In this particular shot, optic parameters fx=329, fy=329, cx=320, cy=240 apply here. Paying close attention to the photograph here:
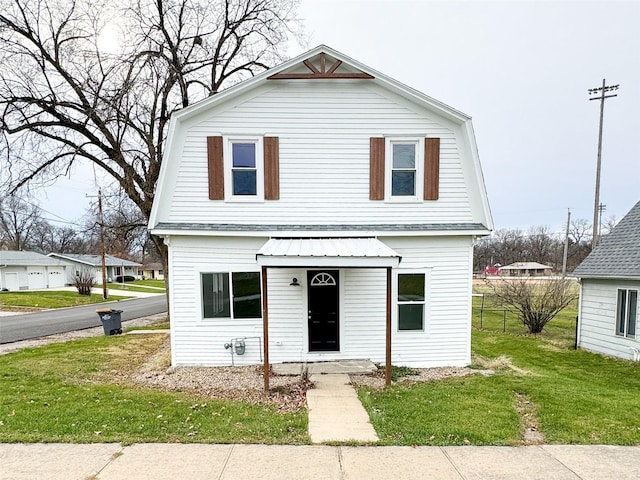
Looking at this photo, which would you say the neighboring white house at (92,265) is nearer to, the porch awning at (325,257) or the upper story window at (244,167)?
the upper story window at (244,167)

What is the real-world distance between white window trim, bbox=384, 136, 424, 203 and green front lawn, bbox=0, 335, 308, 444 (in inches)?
207

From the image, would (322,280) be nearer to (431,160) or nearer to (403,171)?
(403,171)

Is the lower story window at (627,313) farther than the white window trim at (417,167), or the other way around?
the lower story window at (627,313)

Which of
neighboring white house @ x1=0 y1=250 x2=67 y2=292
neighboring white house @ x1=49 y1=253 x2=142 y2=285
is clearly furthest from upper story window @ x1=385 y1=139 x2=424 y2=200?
neighboring white house @ x1=49 y1=253 x2=142 y2=285

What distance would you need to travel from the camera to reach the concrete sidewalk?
3.69 metres

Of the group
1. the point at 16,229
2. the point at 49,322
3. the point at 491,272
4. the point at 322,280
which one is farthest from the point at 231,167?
the point at 16,229

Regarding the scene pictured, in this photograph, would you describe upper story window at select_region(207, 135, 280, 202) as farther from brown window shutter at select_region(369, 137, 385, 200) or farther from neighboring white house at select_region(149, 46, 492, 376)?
brown window shutter at select_region(369, 137, 385, 200)

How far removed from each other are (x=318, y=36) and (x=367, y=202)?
11550 mm

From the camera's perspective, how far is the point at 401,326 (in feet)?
26.9

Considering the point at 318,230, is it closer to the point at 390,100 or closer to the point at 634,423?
the point at 390,100

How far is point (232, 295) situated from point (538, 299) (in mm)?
14846

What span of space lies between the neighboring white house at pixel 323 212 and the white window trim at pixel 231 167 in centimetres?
3

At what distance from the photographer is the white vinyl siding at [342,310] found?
799 cm

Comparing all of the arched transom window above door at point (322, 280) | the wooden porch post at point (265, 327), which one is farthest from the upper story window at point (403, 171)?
the wooden porch post at point (265, 327)
